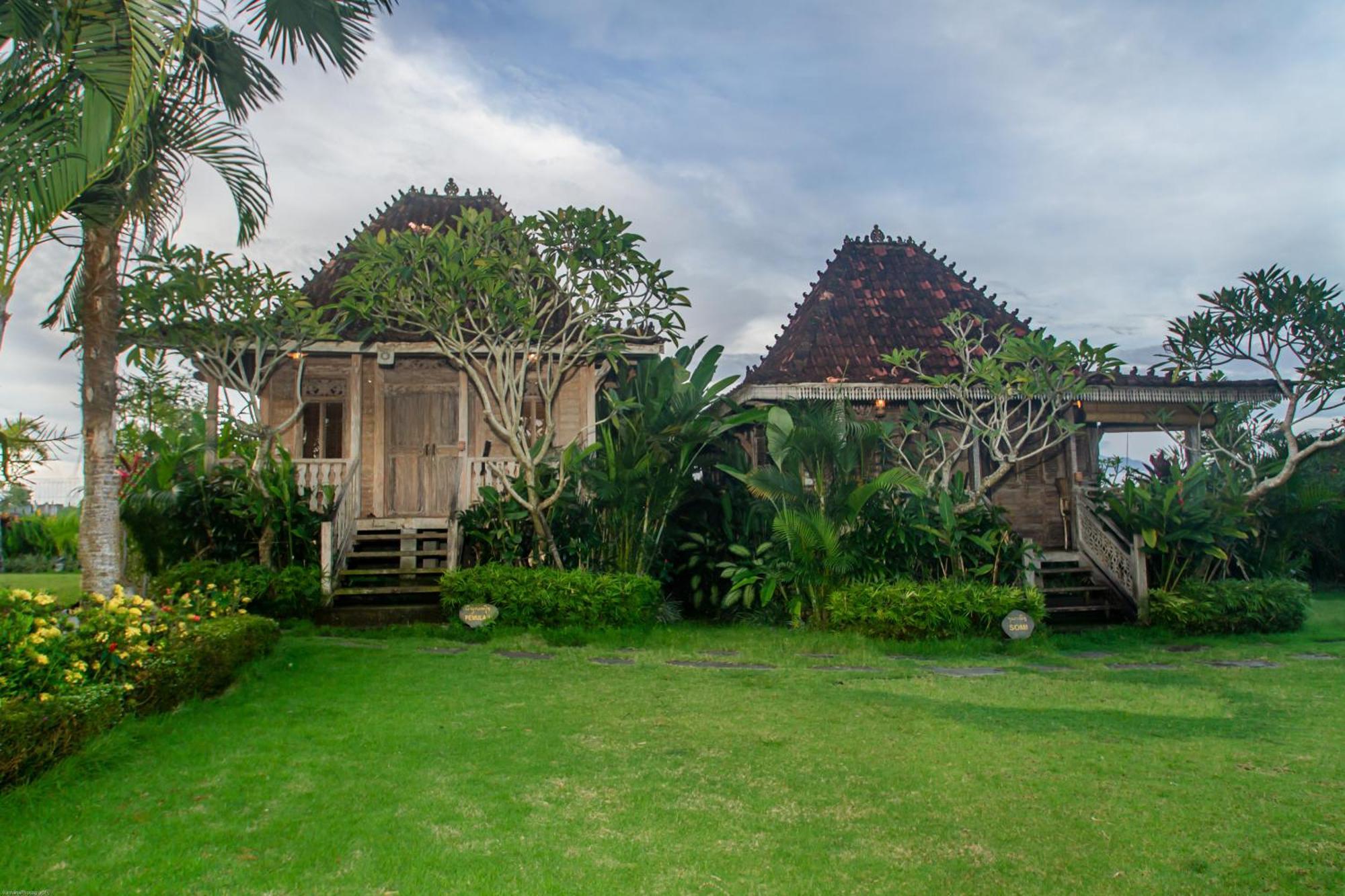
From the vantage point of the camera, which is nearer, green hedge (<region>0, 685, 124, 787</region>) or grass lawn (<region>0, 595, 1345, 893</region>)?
grass lawn (<region>0, 595, 1345, 893</region>)

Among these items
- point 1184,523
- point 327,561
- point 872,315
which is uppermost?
point 872,315

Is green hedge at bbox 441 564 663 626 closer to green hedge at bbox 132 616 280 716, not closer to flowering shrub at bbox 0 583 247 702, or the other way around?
green hedge at bbox 132 616 280 716

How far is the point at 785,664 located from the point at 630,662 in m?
1.48

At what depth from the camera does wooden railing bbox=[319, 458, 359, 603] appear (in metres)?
11.0

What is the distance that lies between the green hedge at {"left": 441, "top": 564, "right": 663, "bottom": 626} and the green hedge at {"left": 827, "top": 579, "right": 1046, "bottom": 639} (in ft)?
7.85

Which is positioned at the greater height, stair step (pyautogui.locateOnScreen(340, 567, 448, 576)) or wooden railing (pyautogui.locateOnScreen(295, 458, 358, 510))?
wooden railing (pyautogui.locateOnScreen(295, 458, 358, 510))

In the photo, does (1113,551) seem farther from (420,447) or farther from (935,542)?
(420,447)

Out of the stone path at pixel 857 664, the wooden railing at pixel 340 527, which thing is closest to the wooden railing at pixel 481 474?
the wooden railing at pixel 340 527

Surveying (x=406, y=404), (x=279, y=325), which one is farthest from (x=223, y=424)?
(x=406, y=404)

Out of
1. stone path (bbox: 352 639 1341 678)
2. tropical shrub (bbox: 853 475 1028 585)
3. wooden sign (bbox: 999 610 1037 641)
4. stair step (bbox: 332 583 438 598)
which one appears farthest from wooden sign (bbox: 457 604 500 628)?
wooden sign (bbox: 999 610 1037 641)

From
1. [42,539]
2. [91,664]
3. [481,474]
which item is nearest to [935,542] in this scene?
[481,474]

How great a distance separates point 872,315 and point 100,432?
37.2 ft

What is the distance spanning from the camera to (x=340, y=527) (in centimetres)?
1182

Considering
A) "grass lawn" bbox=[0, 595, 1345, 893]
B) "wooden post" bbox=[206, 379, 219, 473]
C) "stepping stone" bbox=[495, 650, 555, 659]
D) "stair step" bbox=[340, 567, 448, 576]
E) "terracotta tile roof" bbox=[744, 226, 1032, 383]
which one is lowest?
"grass lawn" bbox=[0, 595, 1345, 893]
